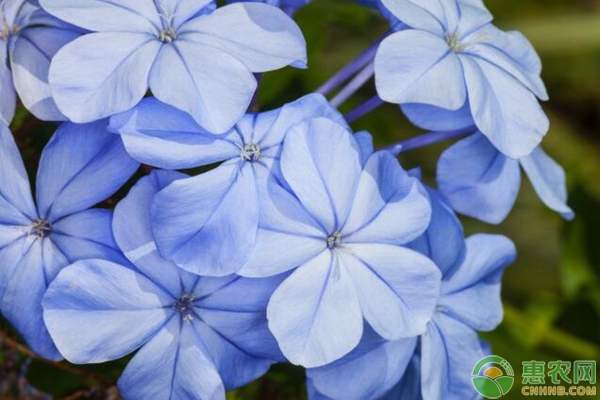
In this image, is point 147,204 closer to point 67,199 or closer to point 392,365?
point 67,199

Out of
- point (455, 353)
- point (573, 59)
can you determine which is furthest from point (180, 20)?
point (573, 59)

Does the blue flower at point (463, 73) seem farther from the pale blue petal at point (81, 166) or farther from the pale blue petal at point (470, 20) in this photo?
the pale blue petal at point (81, 166)

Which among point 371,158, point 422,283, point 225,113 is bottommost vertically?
point 422,283

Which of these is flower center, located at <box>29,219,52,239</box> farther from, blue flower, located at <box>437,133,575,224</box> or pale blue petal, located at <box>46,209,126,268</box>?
blue flower, located at <box>437,133,575,224</box>

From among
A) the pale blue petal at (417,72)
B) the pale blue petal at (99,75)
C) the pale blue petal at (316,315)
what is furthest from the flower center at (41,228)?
the pale blue petal at (417,72)

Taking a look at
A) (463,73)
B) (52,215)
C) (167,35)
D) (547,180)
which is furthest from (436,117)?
(52,215)
